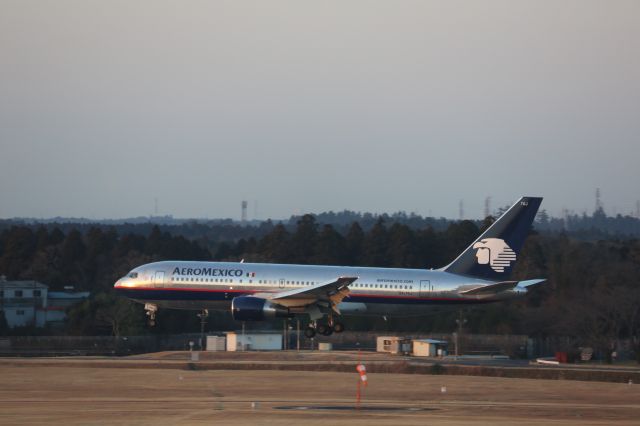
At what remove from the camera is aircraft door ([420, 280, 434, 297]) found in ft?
215

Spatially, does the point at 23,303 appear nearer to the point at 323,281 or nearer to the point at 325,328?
the point at 325,328

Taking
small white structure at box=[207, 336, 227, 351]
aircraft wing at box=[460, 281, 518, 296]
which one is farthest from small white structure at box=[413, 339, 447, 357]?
small white structure at box=[207, 336, 227, 351]

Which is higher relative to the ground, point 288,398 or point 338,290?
point 338,290

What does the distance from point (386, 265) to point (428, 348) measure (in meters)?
47.5

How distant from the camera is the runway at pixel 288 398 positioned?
45031 millimetres

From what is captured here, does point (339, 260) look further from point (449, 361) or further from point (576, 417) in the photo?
point (576, 417)

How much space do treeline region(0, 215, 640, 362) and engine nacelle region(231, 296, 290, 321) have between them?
30.7 meters

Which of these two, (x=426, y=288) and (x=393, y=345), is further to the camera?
(x=393, y=345)

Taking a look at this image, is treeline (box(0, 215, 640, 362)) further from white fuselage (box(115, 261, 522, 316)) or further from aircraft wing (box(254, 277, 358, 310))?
aircraft wing (box(254, 277, 358, 310))

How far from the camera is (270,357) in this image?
237ft

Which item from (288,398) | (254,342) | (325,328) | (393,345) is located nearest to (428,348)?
(393,345)

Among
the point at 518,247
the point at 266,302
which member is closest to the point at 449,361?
the point at 518,247

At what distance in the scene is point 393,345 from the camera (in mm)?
81812

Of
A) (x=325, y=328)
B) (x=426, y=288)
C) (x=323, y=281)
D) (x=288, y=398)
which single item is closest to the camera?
(x=288, y=398)
